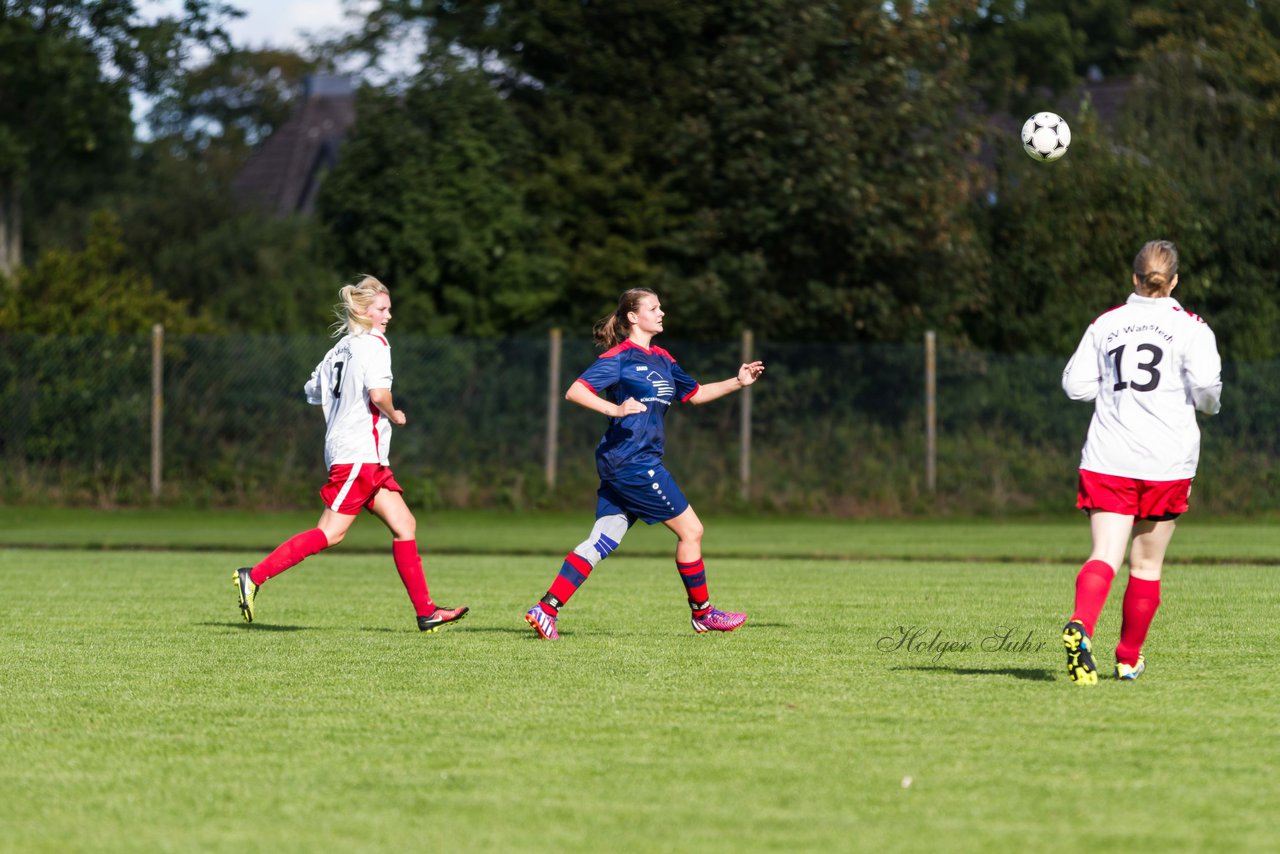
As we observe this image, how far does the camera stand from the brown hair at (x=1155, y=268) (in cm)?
743

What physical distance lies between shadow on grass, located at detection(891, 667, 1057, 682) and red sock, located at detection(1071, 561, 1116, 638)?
354 mm

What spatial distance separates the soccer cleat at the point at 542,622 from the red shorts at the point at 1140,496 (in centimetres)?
307

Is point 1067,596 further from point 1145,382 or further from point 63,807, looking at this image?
point 63,807

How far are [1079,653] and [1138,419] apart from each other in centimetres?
104

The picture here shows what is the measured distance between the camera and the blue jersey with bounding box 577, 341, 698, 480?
954 centimetres

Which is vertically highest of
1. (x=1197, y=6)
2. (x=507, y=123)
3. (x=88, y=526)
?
(x=1197, y=6)

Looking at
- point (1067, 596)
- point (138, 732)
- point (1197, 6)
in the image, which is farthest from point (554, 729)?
point (1197, 6)

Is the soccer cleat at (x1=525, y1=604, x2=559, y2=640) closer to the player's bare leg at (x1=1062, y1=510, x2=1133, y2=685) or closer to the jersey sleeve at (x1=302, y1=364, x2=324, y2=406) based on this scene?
the jersey sleeve at (x1=302, y1=364, x2=324, y2=406)

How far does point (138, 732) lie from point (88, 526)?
54.3 ft

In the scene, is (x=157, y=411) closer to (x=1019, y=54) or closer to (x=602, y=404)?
(x=602, y=404)

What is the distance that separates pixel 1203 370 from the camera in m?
7.36

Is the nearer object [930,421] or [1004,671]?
[1004,671]

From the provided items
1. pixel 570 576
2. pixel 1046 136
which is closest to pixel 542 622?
pixel 570 576

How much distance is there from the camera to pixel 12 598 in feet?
39.4
